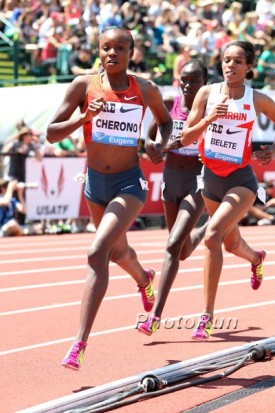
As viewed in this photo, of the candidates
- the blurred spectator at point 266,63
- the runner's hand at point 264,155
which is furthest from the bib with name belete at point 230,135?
the blurred spectator at point 266,63

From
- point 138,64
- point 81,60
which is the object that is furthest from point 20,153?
point 138,64

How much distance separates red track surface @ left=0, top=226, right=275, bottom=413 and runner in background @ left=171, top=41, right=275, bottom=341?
596 mm

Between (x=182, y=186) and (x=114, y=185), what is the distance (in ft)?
5.61

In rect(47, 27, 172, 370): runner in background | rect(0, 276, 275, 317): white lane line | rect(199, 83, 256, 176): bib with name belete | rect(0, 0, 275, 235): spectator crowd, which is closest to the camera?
rect(47, 27, 172, 370): runner in background

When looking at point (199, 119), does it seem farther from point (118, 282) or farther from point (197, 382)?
point (118, 282)

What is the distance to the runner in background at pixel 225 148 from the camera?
7.82 meters

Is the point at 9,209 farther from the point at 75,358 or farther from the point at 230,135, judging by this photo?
the point at 75,358

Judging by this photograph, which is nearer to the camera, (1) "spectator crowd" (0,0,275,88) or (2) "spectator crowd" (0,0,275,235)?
(2) "spectator crowd" (0,0,275,235)

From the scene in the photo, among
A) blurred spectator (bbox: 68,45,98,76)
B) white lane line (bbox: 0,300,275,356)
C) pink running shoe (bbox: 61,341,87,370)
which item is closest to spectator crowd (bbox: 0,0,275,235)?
blurred spectator (bbox: 68,45,98,76)

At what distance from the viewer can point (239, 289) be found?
36.4 ft

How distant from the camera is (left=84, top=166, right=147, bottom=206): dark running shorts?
7086mm

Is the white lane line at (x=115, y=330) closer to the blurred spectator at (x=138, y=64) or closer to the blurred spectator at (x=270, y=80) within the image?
the blurred spectator at (x=138, y=64)

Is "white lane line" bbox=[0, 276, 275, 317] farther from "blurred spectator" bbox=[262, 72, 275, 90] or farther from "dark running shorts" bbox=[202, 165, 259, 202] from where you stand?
"blurred spectator" bbox=[262, 72, 275, 90]

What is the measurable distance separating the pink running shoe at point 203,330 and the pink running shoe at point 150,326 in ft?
0.99
